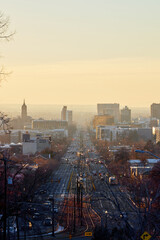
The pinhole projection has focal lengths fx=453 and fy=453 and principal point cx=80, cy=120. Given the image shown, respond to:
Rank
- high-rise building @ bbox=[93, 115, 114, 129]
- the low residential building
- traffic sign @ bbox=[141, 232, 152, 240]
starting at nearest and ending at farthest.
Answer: traffic sign @ bbox=[141, 232, 152, 240] → the low residential building → high-rise building @ bbox=[93, 115, 114, 129]

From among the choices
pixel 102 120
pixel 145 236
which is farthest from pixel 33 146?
pixel 102 120

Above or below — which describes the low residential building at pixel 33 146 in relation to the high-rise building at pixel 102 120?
below

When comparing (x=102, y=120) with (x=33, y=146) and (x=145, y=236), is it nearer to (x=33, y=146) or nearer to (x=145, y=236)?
(x=33, y=146)

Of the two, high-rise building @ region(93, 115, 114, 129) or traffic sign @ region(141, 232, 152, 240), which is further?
high-rise building @ region(93, 115, 114, 129)

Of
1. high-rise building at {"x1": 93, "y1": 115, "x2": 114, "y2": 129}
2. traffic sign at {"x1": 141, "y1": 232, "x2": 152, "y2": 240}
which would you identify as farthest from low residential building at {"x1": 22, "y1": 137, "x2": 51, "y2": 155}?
high-rise building at {"x1": 93, "y1": 115, "x2": 114, "y2": 129}

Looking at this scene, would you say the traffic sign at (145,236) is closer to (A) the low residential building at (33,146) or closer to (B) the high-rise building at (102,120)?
(A) the low residential building at (33,146)

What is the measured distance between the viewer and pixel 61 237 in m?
20.0

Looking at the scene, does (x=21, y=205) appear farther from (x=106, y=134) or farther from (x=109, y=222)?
(x=106, y=134)

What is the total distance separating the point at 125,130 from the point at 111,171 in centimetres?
6470

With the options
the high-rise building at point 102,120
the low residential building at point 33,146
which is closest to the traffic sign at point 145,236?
the low residential building at point 33,146

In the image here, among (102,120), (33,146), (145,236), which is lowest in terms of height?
(145,236)

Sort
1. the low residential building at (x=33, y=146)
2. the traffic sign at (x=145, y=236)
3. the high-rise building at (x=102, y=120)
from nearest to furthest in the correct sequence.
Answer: the traffic sign at (x=145, y=236), the low residential building at (x=33, y=146), the high-rise building at (x=102, y=120)

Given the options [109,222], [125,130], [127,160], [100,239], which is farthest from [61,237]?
[125,130]

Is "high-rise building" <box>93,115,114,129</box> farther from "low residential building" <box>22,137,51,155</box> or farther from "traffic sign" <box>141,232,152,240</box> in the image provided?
"traffic sign" <box>141,232,152,240</box>
